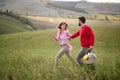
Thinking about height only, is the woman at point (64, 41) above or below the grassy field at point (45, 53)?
above

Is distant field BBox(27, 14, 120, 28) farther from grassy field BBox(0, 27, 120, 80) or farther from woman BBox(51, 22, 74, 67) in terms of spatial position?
woman BBox(51, 22, 74, 67)

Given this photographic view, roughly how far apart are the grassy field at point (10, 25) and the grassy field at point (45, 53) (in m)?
0.44

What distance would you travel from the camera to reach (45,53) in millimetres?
12531

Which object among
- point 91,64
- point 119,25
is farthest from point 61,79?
point 119,25

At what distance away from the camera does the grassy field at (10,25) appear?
1873 centimetres

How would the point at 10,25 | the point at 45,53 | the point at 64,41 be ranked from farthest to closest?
the point at 10,25 < the point at 45,53 < the point at 64,41

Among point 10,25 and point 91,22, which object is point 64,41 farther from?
point 10,25

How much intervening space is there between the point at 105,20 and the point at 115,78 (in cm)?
1297

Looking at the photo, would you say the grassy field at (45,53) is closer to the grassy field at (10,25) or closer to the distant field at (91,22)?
the grassy field at (10,25)

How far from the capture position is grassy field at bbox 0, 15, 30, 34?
61.5 ft

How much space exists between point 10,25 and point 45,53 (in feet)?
26.4

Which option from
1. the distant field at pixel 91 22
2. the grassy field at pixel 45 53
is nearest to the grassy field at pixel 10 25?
the grassy field at pixel 45 53

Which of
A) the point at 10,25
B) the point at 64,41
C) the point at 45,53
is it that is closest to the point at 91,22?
the point at 10,25

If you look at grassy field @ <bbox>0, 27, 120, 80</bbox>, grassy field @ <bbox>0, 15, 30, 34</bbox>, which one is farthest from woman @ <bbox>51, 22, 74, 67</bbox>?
grassy field @ <bbox>0, 15, 30, 34</bbox>
